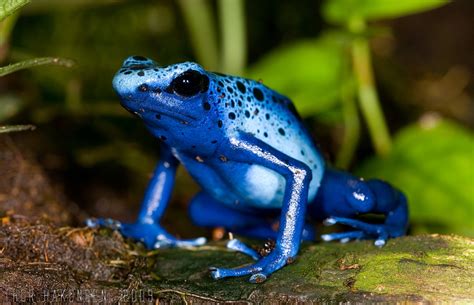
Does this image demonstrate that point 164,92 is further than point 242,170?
No

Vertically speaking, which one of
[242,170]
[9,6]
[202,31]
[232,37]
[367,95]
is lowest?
[242,170]

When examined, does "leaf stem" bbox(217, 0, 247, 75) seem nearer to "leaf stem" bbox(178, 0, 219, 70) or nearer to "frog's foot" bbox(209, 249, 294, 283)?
"leaf stem" bbox(178, 0, 219, 70)

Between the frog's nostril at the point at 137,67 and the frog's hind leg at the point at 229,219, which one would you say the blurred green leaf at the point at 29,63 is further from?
the frog's hind leg at the point at 229,219

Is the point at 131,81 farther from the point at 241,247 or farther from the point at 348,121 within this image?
the point at 348,121

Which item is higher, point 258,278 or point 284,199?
point 284,199

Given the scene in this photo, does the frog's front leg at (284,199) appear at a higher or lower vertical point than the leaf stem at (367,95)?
lower

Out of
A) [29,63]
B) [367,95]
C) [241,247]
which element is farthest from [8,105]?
[367,95]

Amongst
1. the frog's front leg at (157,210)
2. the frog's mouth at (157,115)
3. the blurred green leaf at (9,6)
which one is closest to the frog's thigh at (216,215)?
the frog's front leg at (157,210)

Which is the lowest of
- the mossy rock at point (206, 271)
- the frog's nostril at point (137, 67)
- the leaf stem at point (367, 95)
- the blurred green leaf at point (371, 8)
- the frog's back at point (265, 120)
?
the mossy rock at point (206, 271)
